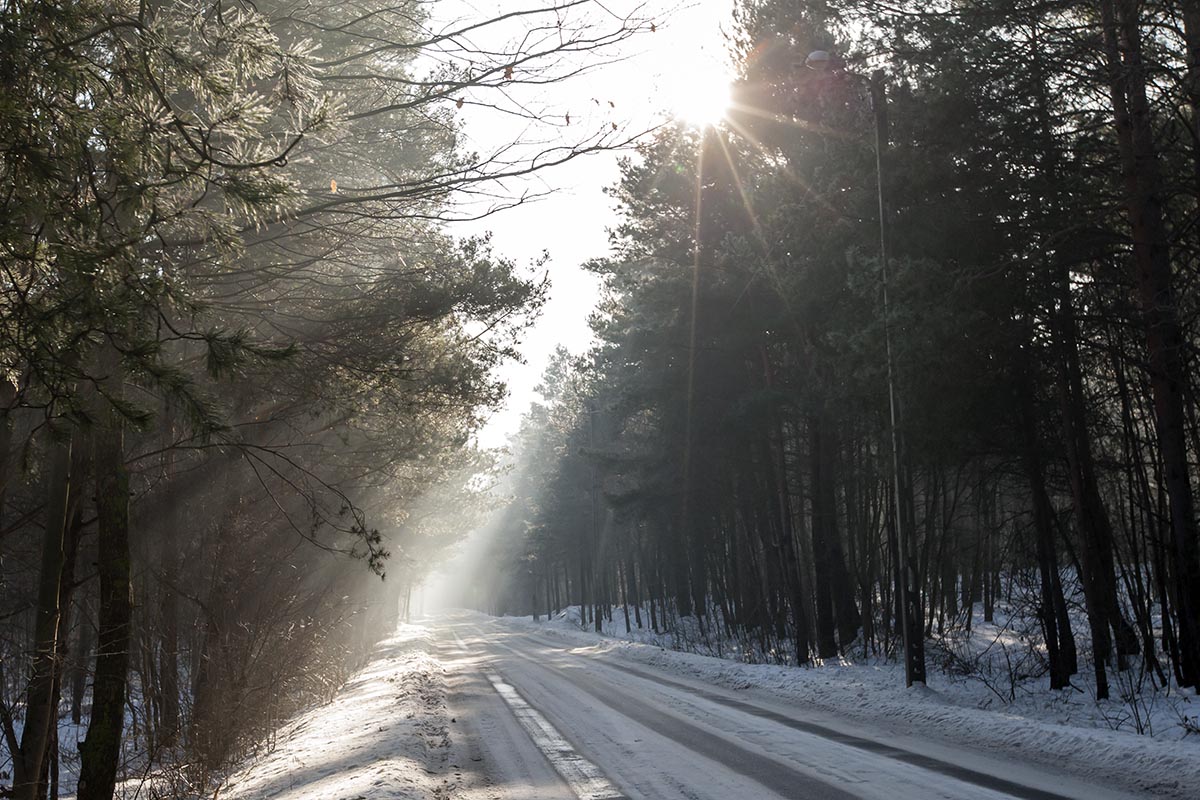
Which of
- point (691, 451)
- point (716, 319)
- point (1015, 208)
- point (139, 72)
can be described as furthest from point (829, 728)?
point (691, 451)

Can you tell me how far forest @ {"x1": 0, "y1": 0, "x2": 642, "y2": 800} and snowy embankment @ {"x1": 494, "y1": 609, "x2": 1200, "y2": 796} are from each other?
6400 millimetres

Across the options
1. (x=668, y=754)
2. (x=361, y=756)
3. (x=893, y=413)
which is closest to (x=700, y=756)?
(x=668, y=754)

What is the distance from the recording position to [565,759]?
9.33 m

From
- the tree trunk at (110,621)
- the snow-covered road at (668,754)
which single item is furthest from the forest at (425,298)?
the snow-covered road at (668,754)

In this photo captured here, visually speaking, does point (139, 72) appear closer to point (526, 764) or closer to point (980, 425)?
point (526, 764)

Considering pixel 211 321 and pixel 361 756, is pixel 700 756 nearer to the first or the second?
→ pixel 361 756

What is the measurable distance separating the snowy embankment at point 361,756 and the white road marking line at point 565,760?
1.06 metres

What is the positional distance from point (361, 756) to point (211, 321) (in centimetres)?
593

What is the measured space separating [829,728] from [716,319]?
15267mm

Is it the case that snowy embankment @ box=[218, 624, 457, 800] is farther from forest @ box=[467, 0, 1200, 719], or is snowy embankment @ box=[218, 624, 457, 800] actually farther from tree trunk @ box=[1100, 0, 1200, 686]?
tree trunk @ box=[1100, 0, 1200, 686]

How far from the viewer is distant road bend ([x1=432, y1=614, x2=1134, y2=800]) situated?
7336 mm

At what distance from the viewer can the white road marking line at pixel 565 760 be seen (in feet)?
25.0

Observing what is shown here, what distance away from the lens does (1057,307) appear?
1561 cm

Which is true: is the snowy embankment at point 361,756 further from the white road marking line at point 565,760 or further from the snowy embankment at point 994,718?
the snowy embankment at point 994,718
